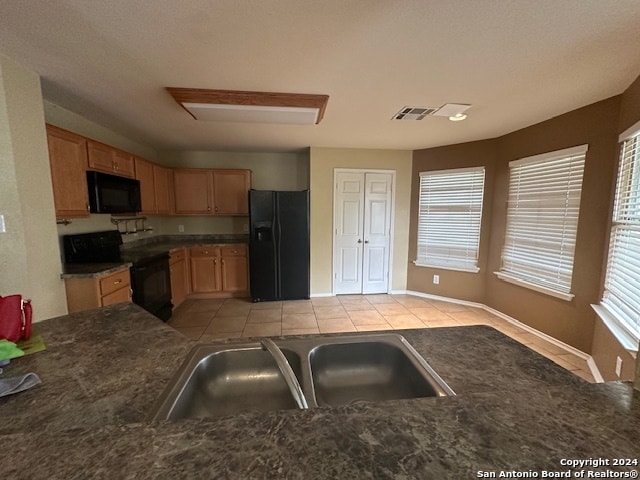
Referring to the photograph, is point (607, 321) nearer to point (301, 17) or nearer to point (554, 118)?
point (554, 118)

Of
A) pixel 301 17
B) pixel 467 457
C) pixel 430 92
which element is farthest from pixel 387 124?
pixel 467 457

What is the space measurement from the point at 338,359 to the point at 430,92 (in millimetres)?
2223

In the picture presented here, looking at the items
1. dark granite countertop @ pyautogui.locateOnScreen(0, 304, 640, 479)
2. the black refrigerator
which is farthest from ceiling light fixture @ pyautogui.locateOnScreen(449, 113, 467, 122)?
dark granite countertop @ pyautogui.locateOnScreen(0, 304, 640, 479)

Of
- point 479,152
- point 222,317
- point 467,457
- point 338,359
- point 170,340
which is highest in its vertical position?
point 479,152

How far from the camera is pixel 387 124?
304 cm

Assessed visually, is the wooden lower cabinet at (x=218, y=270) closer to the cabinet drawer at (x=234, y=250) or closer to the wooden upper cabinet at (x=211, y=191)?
the cabinet drawer at (x=234, y=250)

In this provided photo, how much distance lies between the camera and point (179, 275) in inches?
151

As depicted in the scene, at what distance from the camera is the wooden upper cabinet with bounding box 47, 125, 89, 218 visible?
7.19 ft

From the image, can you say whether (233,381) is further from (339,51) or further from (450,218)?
(450,218)

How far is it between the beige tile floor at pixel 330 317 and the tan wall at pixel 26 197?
145cm

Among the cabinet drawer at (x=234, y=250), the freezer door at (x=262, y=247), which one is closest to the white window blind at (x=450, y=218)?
the freezer door at (x=262, y=247)

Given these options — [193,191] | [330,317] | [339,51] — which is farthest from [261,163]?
[339,51]

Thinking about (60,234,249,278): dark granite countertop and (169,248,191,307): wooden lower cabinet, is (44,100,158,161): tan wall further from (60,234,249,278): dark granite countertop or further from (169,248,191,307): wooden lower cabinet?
(169,248,191,307): wooden lower cabinet

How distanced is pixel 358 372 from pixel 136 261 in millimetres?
2632
